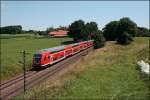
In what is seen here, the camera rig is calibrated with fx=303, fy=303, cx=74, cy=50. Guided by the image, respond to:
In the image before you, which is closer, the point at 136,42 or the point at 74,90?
the point at 74,90

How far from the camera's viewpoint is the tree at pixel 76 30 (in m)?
135

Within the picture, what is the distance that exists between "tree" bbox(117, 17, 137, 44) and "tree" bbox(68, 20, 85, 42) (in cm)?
2443

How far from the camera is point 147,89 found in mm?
27781

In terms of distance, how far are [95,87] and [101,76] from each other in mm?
6622

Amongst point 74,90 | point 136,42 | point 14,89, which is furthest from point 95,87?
point 136,42

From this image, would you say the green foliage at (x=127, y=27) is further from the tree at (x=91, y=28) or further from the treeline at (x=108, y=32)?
the tree at (x=91, y=28)

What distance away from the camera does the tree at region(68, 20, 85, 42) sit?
442 feet

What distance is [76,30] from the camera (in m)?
136

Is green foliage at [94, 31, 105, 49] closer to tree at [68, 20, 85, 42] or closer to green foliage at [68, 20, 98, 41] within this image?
green foliage at [68, 20, 98, 41]

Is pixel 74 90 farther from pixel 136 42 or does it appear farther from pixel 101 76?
pixel 136 42

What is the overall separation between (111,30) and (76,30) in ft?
55.1

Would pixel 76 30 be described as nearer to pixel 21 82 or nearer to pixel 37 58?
pixel 37 58

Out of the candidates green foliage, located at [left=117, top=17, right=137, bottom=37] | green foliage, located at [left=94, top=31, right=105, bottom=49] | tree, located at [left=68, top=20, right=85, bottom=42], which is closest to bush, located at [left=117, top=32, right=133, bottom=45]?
green foliage, located at [left=117, top=17, right=137, bottom=37]

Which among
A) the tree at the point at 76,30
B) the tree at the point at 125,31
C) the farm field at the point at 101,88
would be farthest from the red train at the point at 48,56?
the tree at the point at 76,30
